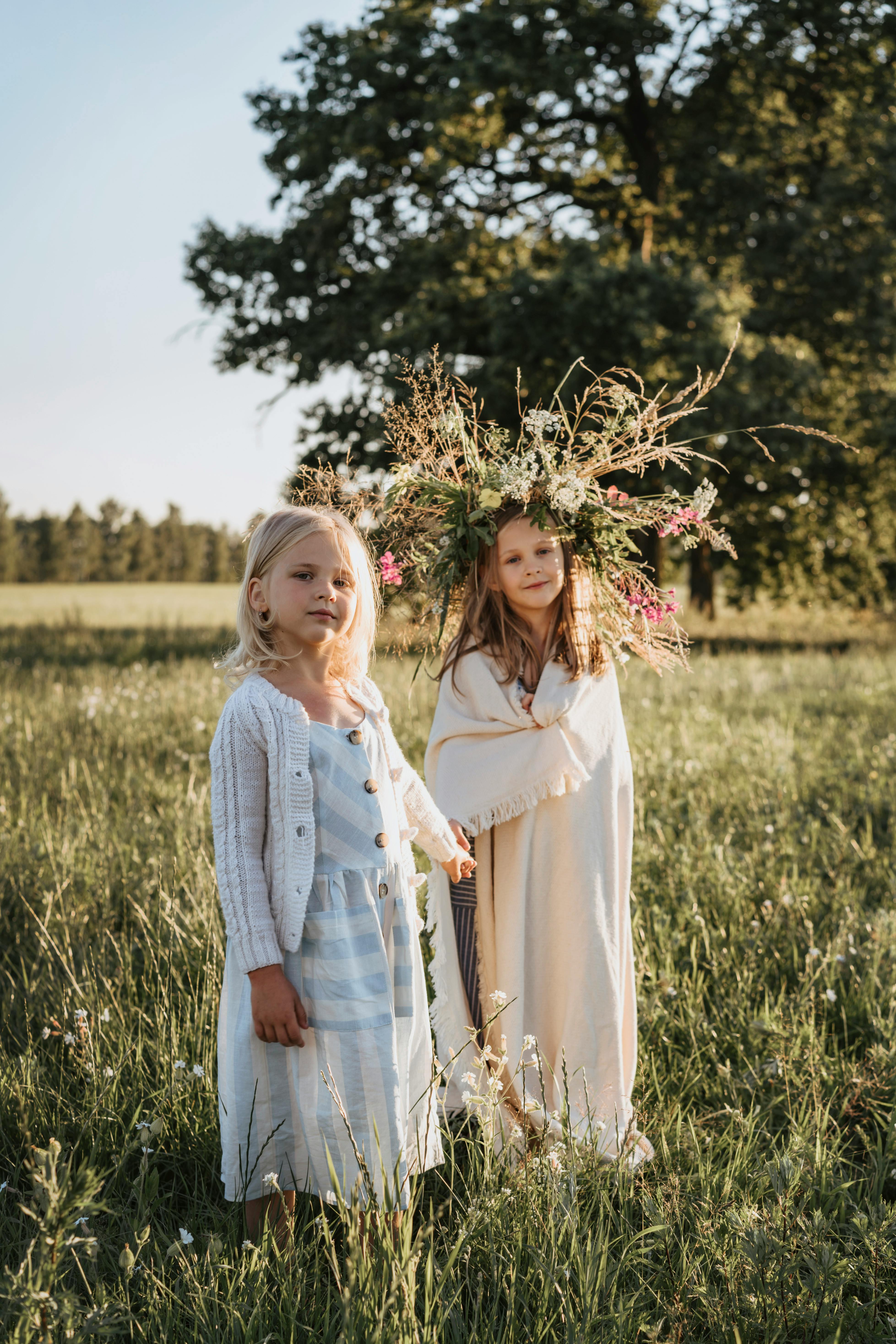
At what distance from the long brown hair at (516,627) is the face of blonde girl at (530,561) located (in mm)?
39

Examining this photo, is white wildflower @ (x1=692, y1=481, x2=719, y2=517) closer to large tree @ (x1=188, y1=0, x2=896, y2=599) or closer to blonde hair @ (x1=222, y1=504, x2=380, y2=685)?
blonde hair @ (x1=222, y1=504, x2=380, y2=685)

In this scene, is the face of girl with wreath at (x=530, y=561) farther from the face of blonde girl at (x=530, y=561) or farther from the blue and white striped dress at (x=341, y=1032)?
the blue and white striped dress at (x=341, y=1032)

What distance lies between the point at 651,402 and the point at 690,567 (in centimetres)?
2091

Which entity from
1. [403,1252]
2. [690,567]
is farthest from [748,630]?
[403,1252]

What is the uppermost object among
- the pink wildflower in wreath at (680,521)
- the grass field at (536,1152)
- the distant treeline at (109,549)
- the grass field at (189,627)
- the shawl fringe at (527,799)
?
the distant treeline at (109,549)

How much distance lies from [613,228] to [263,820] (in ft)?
53.4

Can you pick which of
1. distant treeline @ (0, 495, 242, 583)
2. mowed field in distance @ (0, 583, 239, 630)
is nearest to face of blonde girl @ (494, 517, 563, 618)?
mowed field in distance @ (0, 583, 239, 630)

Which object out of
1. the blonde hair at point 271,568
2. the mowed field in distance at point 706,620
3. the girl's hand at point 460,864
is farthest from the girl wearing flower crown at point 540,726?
the mowed field in distance at point 706,620

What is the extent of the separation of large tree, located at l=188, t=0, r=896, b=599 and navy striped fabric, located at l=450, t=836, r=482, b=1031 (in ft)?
38.2

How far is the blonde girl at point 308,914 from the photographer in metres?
2.08

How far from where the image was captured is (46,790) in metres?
5.79

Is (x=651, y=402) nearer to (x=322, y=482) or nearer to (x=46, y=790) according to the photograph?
(x=322, y=482)

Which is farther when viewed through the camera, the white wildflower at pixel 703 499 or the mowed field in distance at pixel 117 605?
the mowed field in distance at pixel 117 605

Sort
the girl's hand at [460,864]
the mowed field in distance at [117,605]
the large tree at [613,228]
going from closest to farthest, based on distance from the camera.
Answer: the girl's hand at [460,864], the large tree at [613,228], the mowed field in distance at [117,605]
